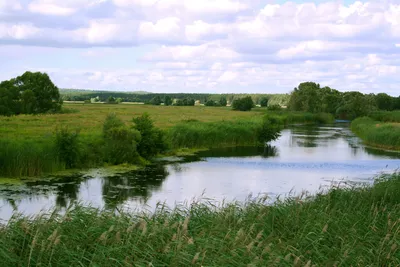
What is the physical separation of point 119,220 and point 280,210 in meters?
3.35

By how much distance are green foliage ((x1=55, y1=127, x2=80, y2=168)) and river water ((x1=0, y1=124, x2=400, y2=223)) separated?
128 centimetres

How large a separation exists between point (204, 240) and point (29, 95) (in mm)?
45526

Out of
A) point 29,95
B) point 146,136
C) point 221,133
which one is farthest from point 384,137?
point 29,95

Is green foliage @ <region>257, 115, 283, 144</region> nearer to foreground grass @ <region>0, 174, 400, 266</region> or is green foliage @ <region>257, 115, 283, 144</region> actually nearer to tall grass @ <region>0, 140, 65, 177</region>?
tall grass @ <region>0, 140, 65, 177</region>

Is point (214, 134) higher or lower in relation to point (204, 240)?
lower

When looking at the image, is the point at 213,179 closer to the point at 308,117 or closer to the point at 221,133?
the point at 221,133

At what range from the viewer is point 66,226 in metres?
7.63

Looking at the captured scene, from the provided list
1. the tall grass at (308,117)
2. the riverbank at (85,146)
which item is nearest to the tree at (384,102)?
the tall grass at (308,117)

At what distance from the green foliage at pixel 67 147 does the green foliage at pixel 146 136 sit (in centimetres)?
432

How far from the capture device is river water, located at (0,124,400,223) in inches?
656

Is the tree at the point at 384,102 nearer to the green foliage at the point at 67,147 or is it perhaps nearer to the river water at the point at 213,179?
the river water at the point at 213,179

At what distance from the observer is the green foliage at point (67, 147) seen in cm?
2198

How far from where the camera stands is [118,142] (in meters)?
24.6

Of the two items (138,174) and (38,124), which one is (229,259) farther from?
(38,124)
